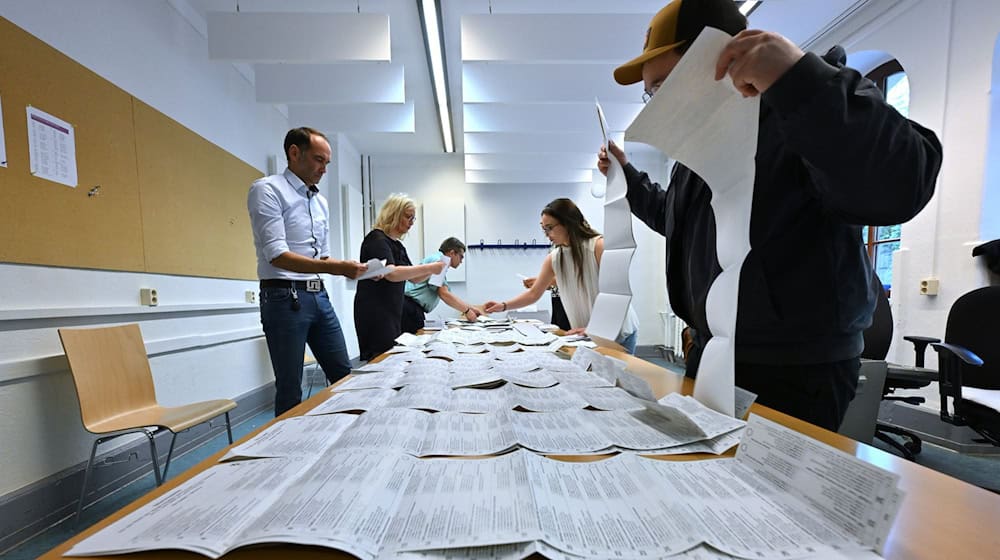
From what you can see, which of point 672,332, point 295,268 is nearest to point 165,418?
point 295,268

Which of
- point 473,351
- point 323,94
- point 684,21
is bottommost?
point 473,351

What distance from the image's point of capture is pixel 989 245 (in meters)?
2.01

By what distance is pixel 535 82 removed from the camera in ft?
9.40

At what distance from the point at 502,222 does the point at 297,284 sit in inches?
154

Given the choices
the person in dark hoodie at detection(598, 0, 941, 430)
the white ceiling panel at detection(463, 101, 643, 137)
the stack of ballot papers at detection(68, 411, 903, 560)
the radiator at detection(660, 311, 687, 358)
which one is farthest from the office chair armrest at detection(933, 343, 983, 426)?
the radiator at detection(660, 311, 687, 358)

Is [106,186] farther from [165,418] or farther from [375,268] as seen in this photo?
[375,268]

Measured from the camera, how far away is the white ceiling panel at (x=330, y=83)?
281 cm

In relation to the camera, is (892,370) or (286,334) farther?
(892,370)

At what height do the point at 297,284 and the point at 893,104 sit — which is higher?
the point at 893,104

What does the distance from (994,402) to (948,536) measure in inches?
76.6

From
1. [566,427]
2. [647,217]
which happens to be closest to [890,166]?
[566,427]

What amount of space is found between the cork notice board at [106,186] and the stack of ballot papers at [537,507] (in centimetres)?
183

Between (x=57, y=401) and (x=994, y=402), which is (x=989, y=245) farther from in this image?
(x=57, y=401)

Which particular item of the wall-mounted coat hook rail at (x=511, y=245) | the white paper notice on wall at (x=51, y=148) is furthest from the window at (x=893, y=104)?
the white paper notice on wall at (x=51, y=148)
